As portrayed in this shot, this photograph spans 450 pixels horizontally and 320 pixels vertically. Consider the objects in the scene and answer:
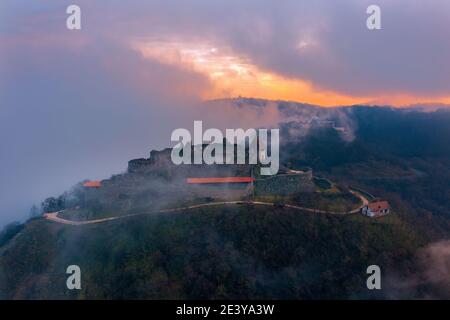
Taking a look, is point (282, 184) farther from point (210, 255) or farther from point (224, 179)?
point (210, 255)

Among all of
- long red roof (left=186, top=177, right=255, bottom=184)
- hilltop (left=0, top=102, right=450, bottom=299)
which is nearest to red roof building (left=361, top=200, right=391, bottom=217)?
hilltop (left=0, top=102, right=450, bottom=299)

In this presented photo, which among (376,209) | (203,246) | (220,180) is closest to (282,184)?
(220,180)

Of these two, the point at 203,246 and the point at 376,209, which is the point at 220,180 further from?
the point at 376,209

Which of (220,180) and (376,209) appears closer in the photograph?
(376,209)

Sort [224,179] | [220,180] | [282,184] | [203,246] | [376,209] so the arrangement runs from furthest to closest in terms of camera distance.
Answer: [224,179], [220,180], [282,184], [376,209], [203,246]

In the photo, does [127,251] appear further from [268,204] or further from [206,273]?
[268,204]

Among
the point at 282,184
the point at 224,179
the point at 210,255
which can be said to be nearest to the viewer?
the point at 210,255

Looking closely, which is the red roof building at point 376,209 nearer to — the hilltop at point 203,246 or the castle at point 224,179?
the hilltop at point 203,246

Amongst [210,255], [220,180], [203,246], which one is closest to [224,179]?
[220,180]

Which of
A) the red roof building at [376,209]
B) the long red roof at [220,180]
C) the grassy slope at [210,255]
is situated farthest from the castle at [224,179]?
the red roof building at [376,209]

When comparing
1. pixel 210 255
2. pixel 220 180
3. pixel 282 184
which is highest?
pixel 220 180

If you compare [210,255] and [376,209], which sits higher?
[376,209]

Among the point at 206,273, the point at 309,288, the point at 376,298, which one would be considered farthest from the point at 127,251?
the point at 376,298
